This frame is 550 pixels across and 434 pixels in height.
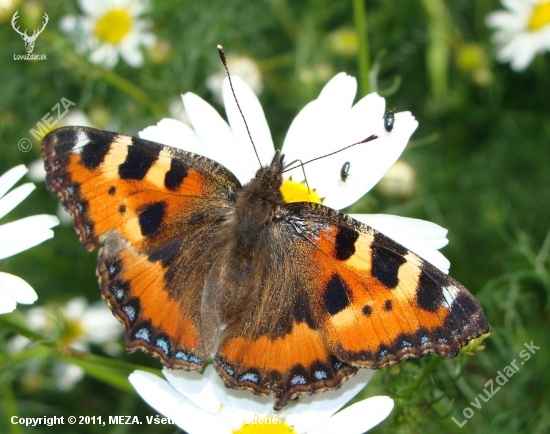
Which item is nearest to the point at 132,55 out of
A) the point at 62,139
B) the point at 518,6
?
the point at 62,139

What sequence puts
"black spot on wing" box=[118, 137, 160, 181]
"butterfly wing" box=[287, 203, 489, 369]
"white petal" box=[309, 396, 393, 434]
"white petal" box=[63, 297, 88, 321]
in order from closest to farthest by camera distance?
"butterfly wing" box=[287, 203, 489, 369] → "white petal" box=[309, 396, 393, 434] → "black spot on wing" box=[118, 137, 160, 181] → "white petal" box=[63, 297, 88, 321]

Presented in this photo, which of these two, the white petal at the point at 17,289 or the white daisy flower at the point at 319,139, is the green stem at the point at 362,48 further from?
the white petal at the point at 17,289

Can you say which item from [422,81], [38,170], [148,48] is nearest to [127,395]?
[38,170]

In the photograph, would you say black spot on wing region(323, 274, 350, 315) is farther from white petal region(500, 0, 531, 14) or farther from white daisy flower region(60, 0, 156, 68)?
white petal region(500, 0, 531, 14)

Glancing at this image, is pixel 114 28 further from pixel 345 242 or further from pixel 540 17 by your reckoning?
pixel 345 242

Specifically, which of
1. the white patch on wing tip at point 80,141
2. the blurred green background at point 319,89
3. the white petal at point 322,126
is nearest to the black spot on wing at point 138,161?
the white patch on wing tip at point 80,141

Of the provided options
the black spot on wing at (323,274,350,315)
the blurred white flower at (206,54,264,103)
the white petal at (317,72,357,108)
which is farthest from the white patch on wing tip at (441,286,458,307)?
the blurred white flower at (206,54,264,103)
